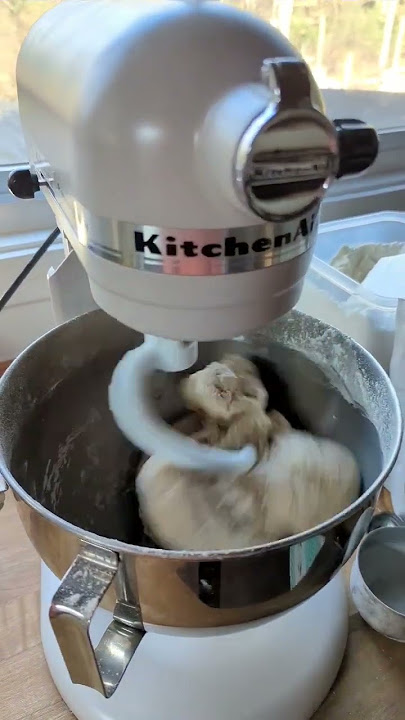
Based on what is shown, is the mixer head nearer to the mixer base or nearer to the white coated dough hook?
the white coated dough hook

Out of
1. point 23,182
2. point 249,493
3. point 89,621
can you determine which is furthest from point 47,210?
point 89,621

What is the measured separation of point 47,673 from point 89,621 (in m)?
0.25

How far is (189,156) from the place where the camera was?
31cm

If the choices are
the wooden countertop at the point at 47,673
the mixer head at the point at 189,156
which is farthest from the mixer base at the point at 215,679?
the mixer head at the point at 189,156

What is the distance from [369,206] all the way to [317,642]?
25.7 inches

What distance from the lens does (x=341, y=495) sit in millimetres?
506

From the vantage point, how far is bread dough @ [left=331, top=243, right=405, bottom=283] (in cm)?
81

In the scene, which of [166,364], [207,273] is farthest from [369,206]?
[207,273]

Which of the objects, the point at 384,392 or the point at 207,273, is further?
the point at 384,392

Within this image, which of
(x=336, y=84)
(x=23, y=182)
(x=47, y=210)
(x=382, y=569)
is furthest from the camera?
(x=336, y=84)

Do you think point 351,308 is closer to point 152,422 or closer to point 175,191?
point 152,422

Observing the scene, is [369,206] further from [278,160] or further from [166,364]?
[278,160]

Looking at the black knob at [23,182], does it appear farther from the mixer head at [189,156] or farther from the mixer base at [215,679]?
the mixer base at [215,679]

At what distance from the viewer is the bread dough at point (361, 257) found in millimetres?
814
